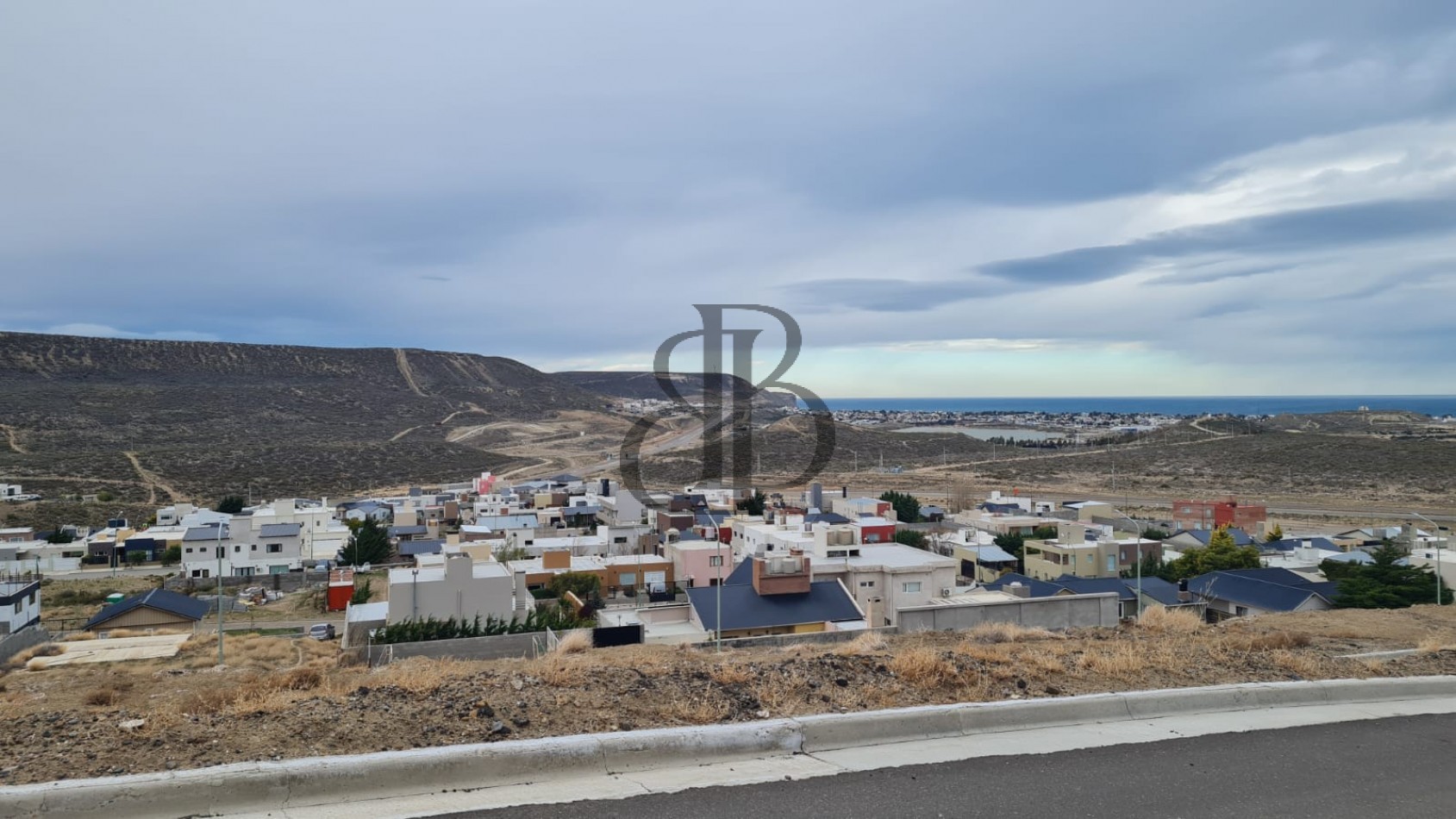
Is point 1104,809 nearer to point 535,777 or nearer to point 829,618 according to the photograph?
point 535,777

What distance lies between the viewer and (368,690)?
6.09 m

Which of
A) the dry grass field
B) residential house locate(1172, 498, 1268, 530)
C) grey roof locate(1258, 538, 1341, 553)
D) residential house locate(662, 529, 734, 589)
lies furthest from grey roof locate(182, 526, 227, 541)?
residential house locate(1172, 498, 1268, 530)

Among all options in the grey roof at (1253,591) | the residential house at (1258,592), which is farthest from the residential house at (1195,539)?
the grey roof at (1253,591)

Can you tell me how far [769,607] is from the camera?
21984 millimetres

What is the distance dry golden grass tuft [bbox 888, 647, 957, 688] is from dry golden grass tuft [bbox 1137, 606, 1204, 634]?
4823mm

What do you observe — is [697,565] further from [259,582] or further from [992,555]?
[259,582]

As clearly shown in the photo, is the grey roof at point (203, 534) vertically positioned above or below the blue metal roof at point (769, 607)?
below

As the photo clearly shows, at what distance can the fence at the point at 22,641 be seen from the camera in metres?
19.8

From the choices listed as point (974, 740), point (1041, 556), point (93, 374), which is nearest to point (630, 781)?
point (974, 740)

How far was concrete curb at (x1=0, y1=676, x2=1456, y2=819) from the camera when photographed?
159 inches

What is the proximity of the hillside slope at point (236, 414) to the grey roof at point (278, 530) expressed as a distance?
89.7ft

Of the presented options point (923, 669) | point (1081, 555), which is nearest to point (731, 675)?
point (923, 669)

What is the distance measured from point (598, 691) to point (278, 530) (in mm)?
42152

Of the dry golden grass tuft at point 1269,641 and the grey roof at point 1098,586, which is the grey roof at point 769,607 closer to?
the grey roof at point 1098,586
